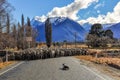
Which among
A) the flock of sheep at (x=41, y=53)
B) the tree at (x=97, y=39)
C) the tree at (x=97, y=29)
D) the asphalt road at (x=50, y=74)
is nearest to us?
the asphalt road at (x=50, y=74)

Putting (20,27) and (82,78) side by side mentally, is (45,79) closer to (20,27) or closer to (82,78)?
(82,78)

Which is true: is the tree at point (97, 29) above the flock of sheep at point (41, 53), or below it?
above

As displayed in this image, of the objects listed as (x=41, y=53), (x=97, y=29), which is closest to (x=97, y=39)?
(x=97, y=29)

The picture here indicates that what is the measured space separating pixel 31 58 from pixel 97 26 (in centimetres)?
7873

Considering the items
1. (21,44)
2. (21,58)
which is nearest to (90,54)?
(21,58)

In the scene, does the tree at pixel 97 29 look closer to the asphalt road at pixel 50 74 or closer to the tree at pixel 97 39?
A: the tree at pixel 97 39

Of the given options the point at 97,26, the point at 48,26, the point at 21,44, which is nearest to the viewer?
the point at 21,44

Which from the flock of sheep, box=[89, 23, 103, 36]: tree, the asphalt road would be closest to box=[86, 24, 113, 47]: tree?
box=[89, 23, 103, 36]: tree

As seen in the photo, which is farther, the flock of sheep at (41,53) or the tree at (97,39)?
the tree at (97,39)

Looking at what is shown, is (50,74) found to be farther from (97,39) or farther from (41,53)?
(97,39)

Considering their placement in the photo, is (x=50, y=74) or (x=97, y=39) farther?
(x=97, y=39)

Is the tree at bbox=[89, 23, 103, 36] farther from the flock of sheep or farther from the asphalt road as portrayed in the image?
the asphalt road

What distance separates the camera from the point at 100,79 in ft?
58.9

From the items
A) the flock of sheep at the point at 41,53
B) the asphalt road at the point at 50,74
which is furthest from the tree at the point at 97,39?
the asphalt road at the point at 50,74
